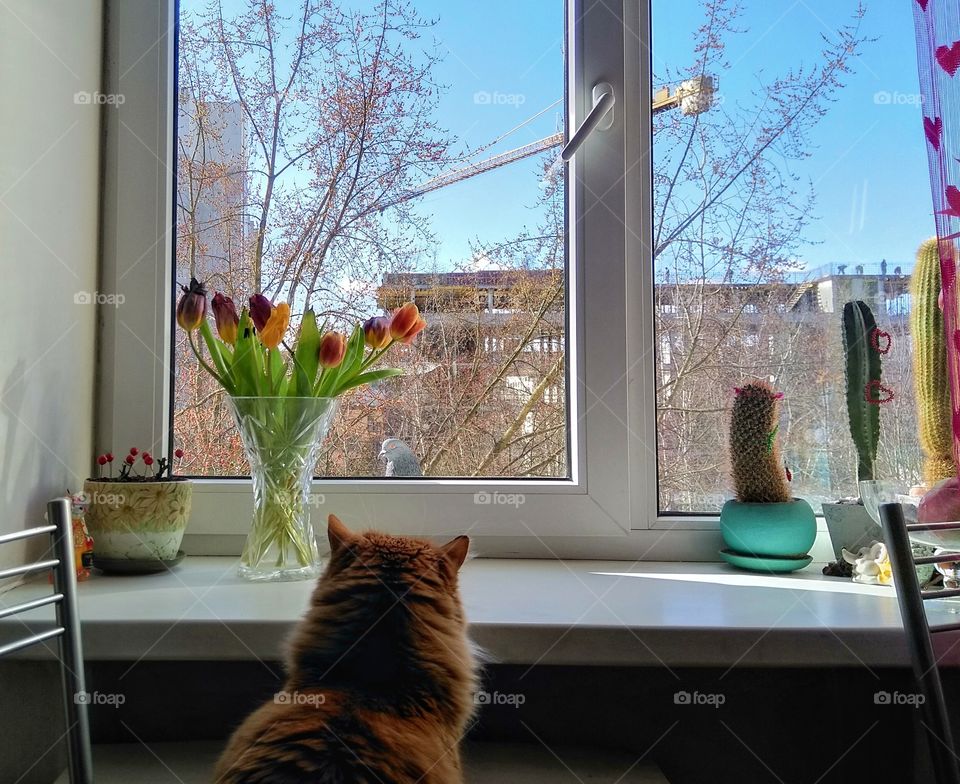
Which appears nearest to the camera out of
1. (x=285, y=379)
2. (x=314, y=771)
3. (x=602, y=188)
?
(x=314, y=771)

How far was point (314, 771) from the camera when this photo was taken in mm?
498

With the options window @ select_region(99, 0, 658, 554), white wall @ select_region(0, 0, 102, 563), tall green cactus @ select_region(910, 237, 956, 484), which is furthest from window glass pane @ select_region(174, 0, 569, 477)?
tall green cactus @ select_region(910, 237, 956, 484)

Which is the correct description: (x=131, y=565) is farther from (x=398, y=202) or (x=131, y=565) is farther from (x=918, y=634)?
(x=918, y=634)

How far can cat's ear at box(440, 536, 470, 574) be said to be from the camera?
2.35ft

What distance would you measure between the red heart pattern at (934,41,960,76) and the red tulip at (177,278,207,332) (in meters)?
1.05

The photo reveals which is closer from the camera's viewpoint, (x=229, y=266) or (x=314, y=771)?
(x=314, y=771)

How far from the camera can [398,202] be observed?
3.85 feet

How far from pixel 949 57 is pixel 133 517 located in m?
1.27

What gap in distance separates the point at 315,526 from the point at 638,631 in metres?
0.55

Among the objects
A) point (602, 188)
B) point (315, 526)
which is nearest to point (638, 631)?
point (315, 526)

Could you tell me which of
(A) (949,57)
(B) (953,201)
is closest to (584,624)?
(B) (953,201)

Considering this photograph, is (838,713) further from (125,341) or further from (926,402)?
(125,341)

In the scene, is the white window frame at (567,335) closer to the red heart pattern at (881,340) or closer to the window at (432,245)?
the window at (432,245)

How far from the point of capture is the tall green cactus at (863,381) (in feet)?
3.29
